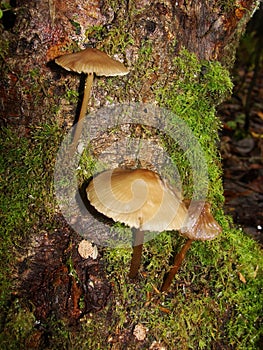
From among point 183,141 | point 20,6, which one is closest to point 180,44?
point 183,141

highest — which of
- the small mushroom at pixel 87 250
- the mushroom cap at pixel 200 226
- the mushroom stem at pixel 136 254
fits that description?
the mushroom cap at pixel 200 226

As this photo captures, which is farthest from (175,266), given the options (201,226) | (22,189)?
(22,189)

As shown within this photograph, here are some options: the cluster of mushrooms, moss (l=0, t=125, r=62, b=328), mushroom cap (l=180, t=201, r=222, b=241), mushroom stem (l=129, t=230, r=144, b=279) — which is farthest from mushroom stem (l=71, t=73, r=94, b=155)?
mushroom cap (l=180, t=201, r=222, b=241)

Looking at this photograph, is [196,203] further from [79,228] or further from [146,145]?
[79,228]

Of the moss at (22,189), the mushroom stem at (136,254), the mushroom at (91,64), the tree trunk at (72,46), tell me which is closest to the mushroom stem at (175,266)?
the mushroom stem at (136,254)

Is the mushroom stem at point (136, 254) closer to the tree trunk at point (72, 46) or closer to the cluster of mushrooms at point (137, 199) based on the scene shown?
the cluster of mushrooms at point (137, 199)

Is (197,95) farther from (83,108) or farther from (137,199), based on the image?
(137,199)

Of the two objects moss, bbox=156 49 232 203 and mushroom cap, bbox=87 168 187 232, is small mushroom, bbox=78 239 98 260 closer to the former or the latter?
mushroom cap, bbox=87 168 187 232
